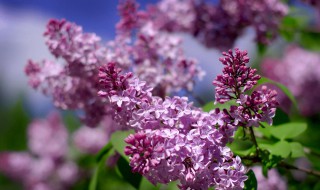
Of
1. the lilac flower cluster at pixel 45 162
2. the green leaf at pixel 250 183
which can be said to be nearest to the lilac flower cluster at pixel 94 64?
the green leaf at pixel 250 183

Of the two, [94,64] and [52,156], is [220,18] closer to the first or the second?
[94,64]

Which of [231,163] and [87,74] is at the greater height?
[87,74]

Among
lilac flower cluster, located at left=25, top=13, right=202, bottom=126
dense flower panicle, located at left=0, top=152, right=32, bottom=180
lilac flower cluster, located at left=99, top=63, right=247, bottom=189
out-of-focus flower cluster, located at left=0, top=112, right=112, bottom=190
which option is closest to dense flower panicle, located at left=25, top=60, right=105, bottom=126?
lilac flower cluster, located at left=25, top=13, right=202, bottom=126

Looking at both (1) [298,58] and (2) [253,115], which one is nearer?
(2) [253,115]

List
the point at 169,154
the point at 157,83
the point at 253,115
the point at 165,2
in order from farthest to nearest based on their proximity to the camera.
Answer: the point at 165,2 → the point at 157,83 → the point at 253,115 → the point at 169,154

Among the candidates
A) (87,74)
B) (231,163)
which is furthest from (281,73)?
(231,163)

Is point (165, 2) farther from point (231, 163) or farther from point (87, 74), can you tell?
point (231, 163)

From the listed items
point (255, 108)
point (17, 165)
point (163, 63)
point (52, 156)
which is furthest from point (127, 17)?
point (17, 165)
